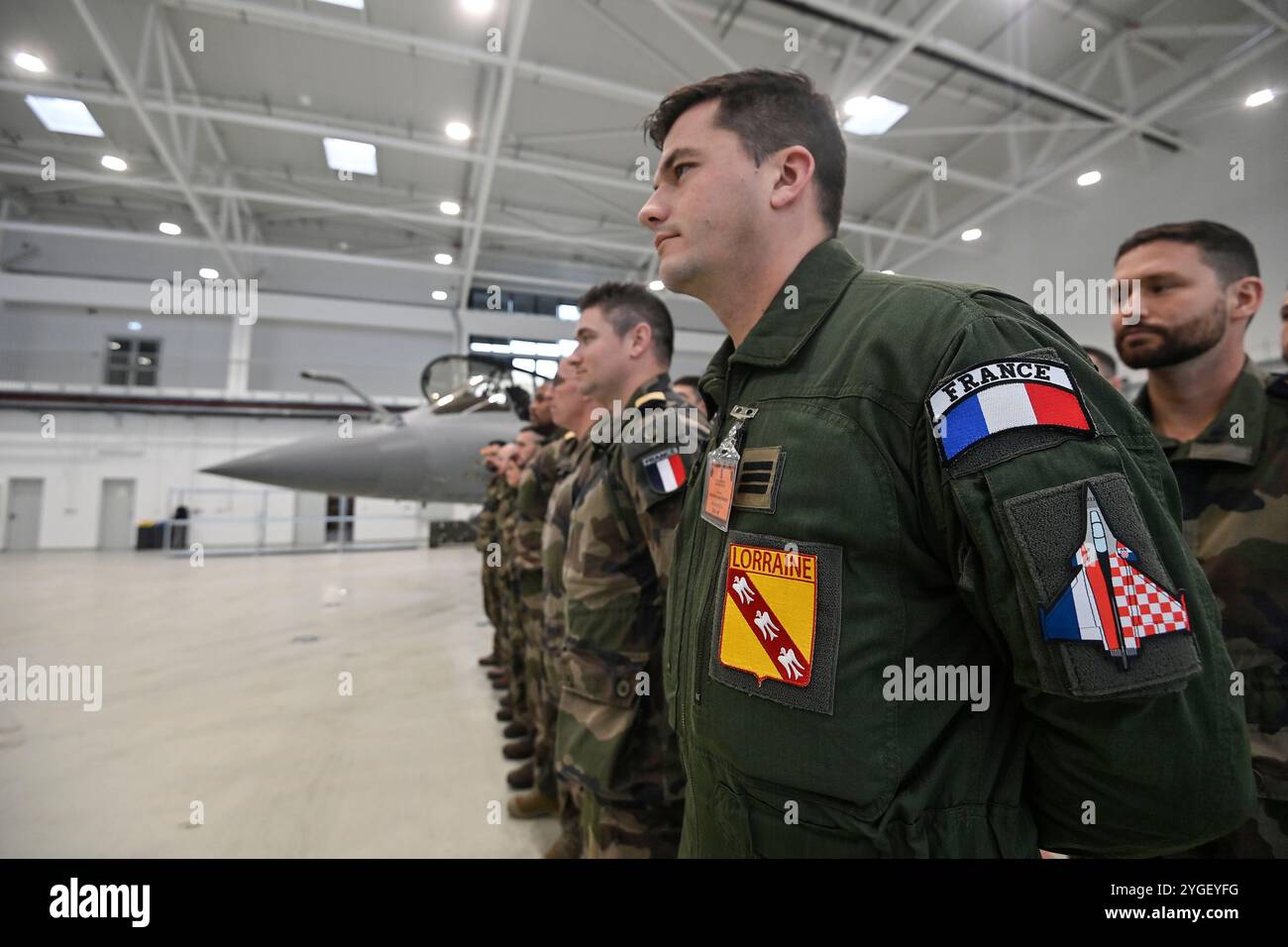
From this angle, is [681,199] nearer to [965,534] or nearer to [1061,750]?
[965,534]

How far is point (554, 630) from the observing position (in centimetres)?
243

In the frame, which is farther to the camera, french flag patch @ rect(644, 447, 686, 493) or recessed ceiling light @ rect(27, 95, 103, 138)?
recessed ceiling light @ rect(27, 95, 103, 138)

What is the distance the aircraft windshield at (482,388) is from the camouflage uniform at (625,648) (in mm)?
5045

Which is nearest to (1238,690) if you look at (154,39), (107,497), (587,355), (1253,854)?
(1253,854)

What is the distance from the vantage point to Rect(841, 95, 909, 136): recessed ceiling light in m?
8.48

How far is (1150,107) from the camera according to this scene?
7422 mm

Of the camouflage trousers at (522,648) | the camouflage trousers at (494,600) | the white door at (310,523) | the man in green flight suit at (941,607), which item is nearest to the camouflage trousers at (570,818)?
the camouflage trousers at (522,648)

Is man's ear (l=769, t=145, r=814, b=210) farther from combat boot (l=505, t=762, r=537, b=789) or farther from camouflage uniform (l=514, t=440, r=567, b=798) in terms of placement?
combat boot (l=505, t=762, r=537, b=789)

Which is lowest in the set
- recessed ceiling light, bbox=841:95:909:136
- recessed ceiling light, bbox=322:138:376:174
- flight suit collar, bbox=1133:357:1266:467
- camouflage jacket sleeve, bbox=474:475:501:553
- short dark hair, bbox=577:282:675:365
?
camouflage jacket sleeve, bbox=474:475:501:553

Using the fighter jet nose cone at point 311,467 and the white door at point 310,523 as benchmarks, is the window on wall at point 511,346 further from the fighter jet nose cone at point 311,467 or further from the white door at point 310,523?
the fighter jet nose cone at point 311,467

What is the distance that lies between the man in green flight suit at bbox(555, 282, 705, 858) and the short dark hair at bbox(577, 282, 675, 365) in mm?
249

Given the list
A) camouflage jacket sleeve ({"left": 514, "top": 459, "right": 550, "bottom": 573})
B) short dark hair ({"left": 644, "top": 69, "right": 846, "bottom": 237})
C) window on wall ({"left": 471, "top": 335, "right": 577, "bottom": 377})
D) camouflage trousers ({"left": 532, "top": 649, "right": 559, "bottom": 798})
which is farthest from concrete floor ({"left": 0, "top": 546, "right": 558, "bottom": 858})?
window on wall ({"left": 471, "top": 335, "right": 577, "bottom": 377})

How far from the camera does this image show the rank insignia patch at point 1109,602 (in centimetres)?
57
